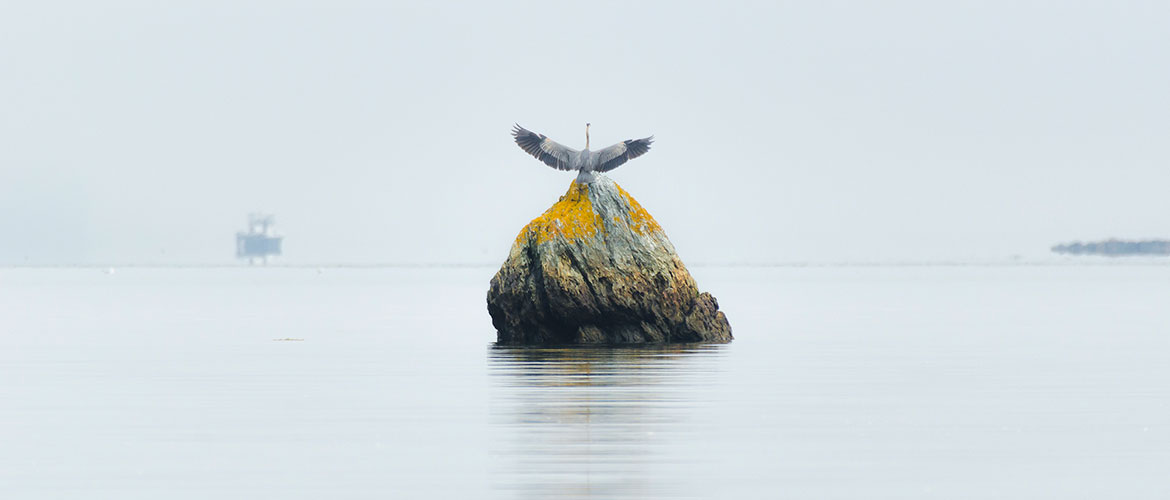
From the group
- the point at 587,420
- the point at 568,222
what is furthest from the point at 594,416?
the point at 568,222

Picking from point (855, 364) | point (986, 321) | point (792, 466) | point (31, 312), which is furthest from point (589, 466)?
point (31, 312)

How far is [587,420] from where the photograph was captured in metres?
23.4

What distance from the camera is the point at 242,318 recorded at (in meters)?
68.6

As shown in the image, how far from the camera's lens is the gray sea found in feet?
59.0

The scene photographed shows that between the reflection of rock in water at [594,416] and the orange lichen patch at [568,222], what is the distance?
2.84 m

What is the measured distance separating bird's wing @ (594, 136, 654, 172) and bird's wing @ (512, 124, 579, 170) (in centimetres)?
78

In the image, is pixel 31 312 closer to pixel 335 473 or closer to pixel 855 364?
pixel 855 364

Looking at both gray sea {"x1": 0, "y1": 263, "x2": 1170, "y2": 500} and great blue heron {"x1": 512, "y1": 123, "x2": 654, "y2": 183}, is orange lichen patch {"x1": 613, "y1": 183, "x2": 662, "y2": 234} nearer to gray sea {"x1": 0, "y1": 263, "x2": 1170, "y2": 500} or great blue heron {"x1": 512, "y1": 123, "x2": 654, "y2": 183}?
great blue heron {"x1": 512, "y1": 123, "x2": 654, "y2": 183}

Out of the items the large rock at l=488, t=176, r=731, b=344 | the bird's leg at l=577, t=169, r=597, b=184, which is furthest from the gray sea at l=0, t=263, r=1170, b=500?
the bird's leg at l=577, t=169, r=597, b=184

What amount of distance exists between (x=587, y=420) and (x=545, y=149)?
18.5m

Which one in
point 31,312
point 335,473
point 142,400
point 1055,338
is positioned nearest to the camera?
point 335,473

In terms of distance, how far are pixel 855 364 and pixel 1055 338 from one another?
14317 mm

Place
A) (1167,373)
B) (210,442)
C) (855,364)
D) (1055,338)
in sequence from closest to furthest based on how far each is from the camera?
1. (210,442)
2. (1167,373)
3. (855,364)
4. (1055,338)

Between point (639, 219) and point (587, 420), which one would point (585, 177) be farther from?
point (587, 420)
